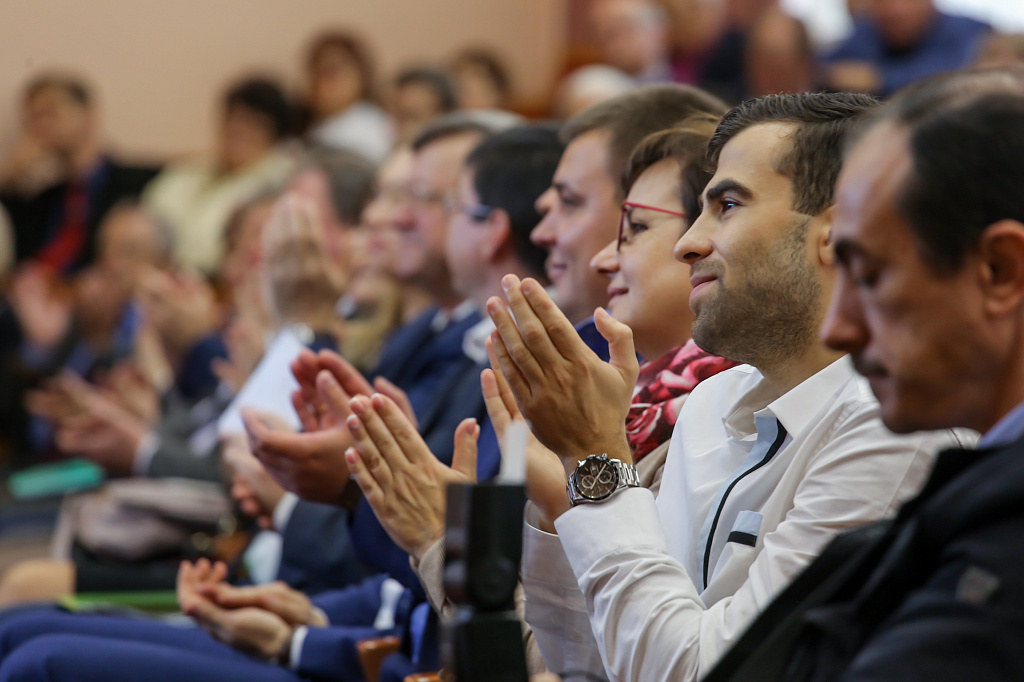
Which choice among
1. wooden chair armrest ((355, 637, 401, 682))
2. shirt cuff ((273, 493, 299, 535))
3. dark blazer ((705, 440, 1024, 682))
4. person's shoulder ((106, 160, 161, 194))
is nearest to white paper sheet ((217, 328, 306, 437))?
shirt cuff ((273, 493, 299, 535))

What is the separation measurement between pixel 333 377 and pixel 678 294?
611 millimetres

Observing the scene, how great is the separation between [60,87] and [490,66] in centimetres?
207

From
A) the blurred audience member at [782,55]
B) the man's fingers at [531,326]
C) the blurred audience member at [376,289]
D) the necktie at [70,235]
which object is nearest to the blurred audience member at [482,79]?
the blurred audience member at [782,55]

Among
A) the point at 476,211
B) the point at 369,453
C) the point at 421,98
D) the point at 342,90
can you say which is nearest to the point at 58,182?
the point at 342,90

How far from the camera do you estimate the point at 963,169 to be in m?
0.84

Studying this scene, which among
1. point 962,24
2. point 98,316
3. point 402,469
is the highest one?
point 962,24

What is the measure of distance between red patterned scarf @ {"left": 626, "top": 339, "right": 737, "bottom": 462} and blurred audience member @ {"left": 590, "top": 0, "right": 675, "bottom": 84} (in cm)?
400

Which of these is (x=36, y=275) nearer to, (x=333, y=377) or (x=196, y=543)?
(x=196, y=543)

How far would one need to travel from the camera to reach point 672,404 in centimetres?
148

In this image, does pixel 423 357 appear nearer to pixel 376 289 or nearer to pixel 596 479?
pixel 376 289

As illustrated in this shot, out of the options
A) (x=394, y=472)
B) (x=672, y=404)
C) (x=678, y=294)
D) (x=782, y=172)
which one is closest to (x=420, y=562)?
(x=394, y=472)

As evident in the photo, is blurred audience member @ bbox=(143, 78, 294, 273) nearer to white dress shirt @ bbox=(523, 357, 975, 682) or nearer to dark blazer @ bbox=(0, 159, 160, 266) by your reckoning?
dark blazer @ bbox=(0, 159, 160, 266)

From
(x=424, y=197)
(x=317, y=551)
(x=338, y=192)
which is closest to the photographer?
(x=317, y=551)

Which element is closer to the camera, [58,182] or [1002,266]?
[1002,266]
